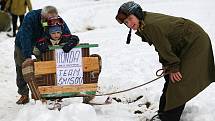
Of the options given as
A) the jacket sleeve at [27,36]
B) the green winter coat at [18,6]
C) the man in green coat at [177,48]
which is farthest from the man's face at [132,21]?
the green winter coat at [18,6]

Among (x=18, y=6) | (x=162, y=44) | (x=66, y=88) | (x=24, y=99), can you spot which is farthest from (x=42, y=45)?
(x=18, y=6)

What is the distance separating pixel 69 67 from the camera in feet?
20.6

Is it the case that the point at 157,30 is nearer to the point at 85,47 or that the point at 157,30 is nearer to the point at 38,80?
the point at 85,47

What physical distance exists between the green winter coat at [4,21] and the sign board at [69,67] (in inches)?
345

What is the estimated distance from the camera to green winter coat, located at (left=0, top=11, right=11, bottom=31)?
14.5m

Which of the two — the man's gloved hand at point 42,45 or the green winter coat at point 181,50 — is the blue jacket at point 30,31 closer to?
the man's gloved hand at point 42,45

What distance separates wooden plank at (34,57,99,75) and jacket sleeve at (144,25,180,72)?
4.55 ft

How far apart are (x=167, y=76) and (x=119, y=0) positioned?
1568 cm

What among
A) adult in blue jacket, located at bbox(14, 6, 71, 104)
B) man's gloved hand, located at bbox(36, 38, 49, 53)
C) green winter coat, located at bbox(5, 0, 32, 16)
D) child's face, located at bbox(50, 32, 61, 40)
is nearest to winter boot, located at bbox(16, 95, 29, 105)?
adult in blue jacket, located at bbox(14, 6, 71, 104)

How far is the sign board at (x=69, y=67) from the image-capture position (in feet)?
20.3

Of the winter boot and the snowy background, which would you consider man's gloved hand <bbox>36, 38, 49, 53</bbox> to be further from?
the winter boot

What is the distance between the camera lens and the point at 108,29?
44.8 feet

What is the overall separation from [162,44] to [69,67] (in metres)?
1.68

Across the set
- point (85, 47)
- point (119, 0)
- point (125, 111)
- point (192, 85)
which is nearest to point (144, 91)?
point (125, 111)
